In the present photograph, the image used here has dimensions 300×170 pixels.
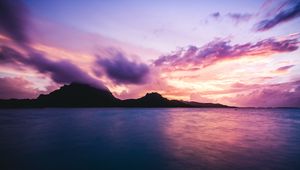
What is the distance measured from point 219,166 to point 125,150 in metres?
8.21

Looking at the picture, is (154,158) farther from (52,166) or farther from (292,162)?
(292,162)

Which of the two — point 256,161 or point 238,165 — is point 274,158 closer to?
point 256,161

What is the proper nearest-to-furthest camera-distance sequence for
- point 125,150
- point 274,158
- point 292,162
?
1. point 292,162
2. point 274,158
3. point 125,150

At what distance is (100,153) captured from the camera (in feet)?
52.5

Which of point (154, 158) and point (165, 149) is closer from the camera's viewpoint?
point (154, 158)

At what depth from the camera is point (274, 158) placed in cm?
1570

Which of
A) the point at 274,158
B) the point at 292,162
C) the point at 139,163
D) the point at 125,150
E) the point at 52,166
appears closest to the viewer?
the point at 52,166

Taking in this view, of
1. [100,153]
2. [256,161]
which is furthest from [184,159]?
[100,153]

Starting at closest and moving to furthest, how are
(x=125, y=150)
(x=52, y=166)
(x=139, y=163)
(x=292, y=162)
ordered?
(x=52, y=166)
(x=139, y=163)
(x=292, y=162)
(x=125, y=150)

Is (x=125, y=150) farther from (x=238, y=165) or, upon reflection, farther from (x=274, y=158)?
(x=274, y=158)

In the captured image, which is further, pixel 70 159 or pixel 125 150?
pixel 125 150

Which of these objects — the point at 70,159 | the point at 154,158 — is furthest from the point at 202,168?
the point at 70,159

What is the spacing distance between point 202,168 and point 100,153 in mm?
8116

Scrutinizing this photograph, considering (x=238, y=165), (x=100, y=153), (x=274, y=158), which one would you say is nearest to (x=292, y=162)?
(x=274, y=158)
